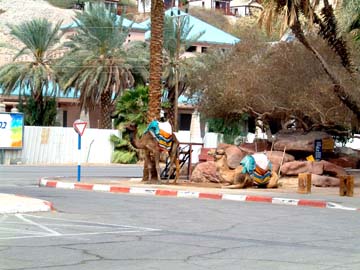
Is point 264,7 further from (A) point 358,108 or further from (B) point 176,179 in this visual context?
(B) point 176,179

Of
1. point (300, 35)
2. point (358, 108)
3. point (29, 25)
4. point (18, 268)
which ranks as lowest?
point (18, 268)

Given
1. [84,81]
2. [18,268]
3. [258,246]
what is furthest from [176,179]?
[84,81]

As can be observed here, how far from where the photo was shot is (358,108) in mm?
26062

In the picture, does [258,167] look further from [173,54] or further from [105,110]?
[173,54]

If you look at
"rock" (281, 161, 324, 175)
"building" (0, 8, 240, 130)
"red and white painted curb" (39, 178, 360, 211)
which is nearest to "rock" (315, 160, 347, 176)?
"rock" (281, 161, 324, 175)

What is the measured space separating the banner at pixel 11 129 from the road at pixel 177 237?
2293cm

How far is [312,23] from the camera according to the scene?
25.7m

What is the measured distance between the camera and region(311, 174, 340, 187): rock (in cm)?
2639

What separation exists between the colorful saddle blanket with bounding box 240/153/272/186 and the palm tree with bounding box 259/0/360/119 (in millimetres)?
3431

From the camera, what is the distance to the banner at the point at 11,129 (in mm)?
41141

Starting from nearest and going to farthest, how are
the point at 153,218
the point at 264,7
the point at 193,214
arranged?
the point at 153,218 < the point at 193,214 < the point at 264,7

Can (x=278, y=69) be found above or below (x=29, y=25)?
below

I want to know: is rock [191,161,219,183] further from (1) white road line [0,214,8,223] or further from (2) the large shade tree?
(1) white road line [0,214,8,223]

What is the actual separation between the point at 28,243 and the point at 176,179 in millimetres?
15323
